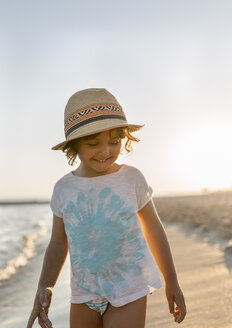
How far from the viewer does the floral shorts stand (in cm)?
238

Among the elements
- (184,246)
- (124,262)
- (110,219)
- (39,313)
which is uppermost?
(110,219)

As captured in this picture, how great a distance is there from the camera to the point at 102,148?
92.7 inches

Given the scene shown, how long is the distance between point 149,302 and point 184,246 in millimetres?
3249

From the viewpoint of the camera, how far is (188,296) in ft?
12.8

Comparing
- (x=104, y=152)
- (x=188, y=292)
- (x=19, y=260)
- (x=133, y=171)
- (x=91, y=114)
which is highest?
(x=91, y=114)

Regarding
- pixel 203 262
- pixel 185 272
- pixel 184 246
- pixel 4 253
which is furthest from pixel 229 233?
pixel 4 253

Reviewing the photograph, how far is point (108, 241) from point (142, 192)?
0.34 meters

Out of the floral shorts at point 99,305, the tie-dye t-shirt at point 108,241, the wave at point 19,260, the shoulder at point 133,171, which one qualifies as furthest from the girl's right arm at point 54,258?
the wave at point 19,260

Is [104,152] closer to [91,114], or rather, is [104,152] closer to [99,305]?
[91,114]

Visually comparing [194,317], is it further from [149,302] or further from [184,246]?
[184,246]

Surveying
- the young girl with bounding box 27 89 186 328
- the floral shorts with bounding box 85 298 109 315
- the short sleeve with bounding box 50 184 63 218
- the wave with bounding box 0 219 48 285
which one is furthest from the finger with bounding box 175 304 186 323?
the wave with bounding box 0 219 48 285

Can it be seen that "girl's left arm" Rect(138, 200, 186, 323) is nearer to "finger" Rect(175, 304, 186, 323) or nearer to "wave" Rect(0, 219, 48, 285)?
"finger" Rect(175, 304, 186, 323)

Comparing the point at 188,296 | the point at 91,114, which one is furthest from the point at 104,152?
the point at 188,296

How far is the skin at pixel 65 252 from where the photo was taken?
235 centimetres
